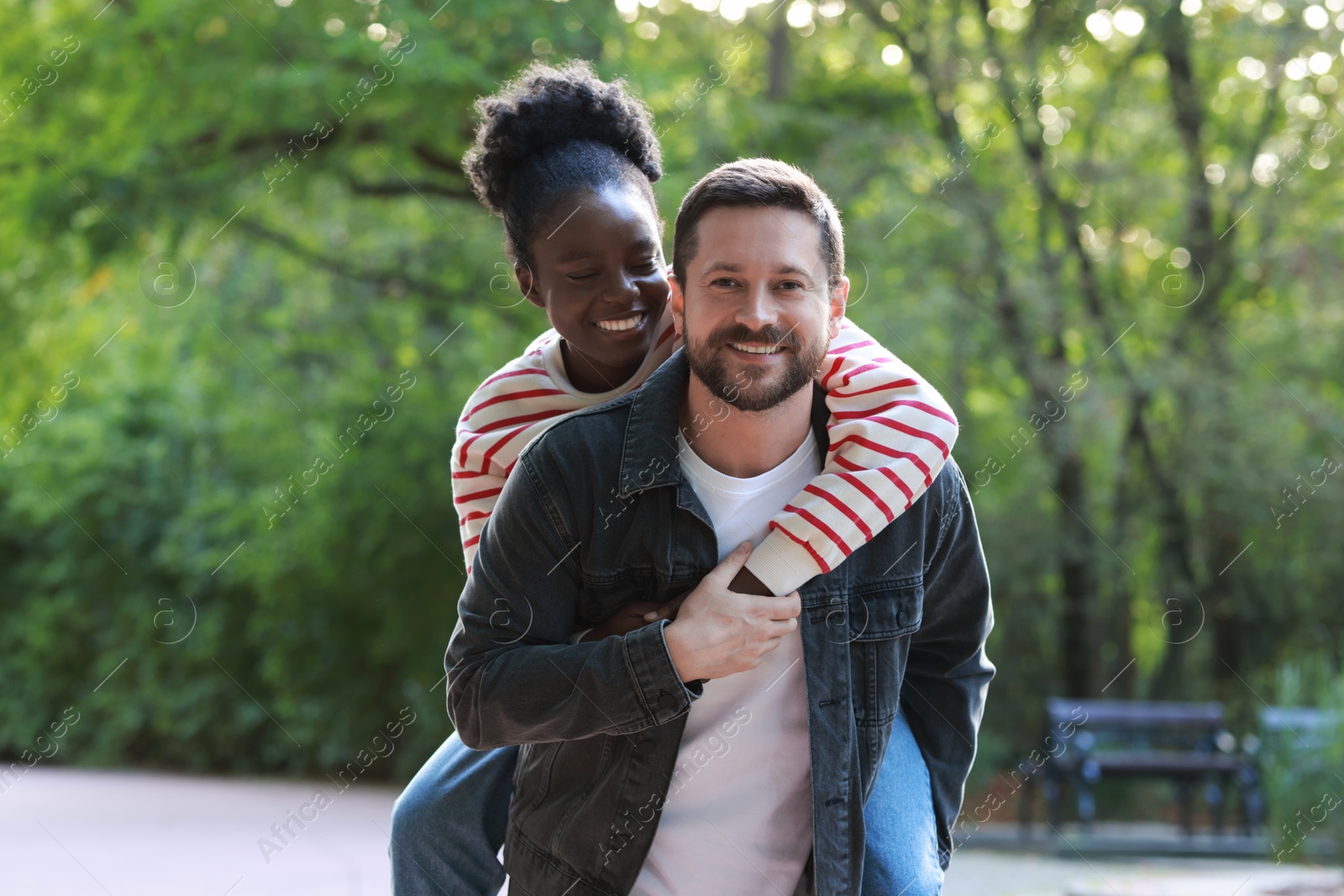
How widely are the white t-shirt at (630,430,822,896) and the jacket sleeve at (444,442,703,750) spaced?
127 millimetres

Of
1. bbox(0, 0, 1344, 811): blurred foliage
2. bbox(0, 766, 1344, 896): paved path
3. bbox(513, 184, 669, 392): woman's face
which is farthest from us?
bbox(0, 0, 1344, 811): blurred foliage

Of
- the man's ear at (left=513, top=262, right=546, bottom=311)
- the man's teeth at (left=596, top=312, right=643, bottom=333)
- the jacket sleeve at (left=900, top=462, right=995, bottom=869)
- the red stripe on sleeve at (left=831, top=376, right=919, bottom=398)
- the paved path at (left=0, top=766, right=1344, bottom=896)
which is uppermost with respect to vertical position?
the man's ear at (left=513, top=262, right=546, bottom=311)

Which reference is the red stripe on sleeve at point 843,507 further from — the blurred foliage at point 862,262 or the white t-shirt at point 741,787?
the blurred foliage at point 862,262

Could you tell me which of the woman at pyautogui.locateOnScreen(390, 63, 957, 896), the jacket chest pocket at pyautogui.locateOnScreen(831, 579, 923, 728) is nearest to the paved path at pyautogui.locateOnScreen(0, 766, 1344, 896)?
the woman at pyautogui.locateOnScreen(390, 63, 957, 896)

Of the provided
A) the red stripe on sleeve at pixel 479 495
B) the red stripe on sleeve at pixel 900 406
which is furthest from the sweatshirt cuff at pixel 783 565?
the red stripe on sleeve at pixel 479 495

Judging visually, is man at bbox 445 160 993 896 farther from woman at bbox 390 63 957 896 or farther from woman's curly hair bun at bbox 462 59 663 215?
woman's curly hair bun at bbox 462 59 663 215

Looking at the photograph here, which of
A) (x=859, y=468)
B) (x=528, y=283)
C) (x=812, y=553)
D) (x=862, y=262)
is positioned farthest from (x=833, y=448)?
(x=862, y=262)

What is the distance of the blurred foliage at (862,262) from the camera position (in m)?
8.49

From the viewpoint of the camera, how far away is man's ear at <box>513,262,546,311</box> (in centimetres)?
274

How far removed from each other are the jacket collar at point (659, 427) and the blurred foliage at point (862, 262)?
5751 millimetres

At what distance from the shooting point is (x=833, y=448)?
214 centimetres

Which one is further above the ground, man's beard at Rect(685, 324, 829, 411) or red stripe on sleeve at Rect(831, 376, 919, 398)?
man's beard at Rect(685, 324, 829, 411)

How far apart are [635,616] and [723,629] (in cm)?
16

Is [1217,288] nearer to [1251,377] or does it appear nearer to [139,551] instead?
[1251,377]
